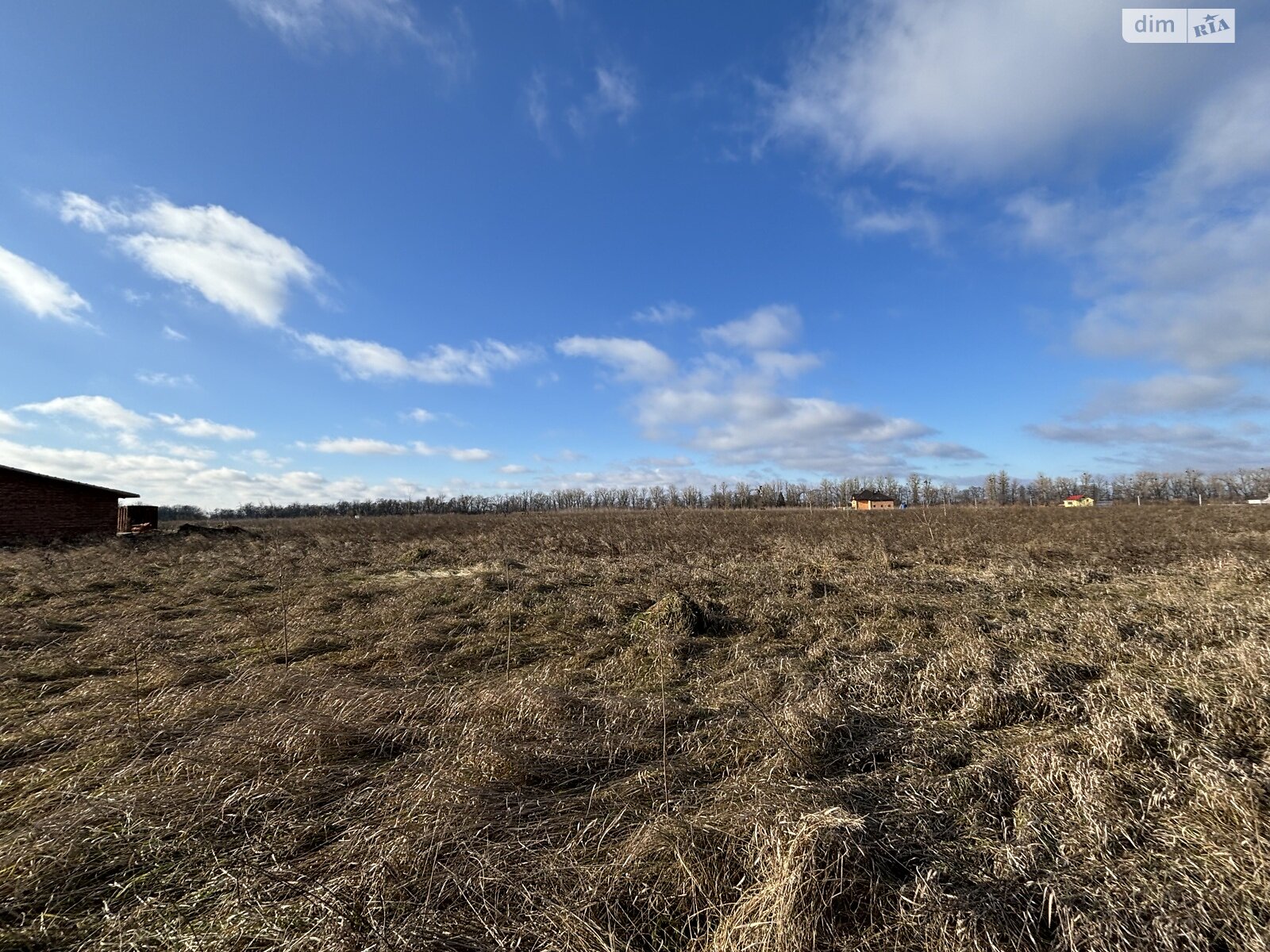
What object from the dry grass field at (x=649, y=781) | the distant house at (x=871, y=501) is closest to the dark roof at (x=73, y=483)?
the dry grass field at (x=649, y=781)

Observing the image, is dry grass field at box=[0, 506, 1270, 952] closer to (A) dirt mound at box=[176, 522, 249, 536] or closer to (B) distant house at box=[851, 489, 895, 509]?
(A) dirt mound at box=[176, 522, 249, 536]

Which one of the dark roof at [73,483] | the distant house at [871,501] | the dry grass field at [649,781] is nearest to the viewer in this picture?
the dry grass field at [649,781]

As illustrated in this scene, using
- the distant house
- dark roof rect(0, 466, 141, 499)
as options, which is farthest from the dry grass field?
the distant house

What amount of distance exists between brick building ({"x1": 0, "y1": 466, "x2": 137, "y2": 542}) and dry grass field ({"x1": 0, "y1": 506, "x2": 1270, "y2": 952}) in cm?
2303

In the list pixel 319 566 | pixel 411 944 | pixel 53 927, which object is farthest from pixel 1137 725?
pixel 319 566

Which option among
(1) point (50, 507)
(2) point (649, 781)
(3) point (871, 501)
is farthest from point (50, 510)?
(3) point (871, 501)

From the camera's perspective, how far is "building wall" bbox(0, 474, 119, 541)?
24.2 meters

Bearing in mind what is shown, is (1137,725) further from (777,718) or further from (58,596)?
(58,596)

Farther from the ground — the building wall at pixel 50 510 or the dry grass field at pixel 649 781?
the building wall at pixel 50 510

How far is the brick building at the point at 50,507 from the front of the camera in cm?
2414

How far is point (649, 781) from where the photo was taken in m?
4.07

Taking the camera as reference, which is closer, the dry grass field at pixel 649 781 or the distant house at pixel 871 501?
the dry grass field at pixel 649 781

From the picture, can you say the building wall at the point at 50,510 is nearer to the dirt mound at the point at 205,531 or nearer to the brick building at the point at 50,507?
the brick building at the point at 50,507

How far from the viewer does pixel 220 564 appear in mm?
16938
